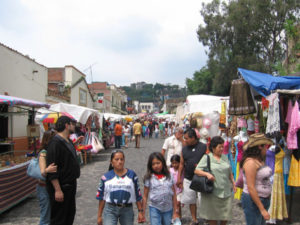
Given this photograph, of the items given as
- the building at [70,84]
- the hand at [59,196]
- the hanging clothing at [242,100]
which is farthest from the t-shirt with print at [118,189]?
the building at [70,84]

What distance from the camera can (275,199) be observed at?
16.2 ft

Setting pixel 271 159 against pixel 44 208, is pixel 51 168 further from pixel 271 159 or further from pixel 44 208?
pixel 271 159

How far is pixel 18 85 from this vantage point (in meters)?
14.4

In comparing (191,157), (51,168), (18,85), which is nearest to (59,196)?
(51,168)

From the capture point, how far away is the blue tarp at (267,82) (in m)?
5.30

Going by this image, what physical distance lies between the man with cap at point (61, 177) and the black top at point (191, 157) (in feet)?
6.26

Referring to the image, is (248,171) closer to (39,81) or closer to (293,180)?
(293,180)

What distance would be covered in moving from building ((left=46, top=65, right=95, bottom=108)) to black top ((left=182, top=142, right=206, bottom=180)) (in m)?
19.1

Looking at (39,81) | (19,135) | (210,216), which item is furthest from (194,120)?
(39,81)

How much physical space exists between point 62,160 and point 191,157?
7.04ft

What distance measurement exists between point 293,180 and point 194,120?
3386 millimetres

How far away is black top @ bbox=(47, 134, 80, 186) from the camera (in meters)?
3.46

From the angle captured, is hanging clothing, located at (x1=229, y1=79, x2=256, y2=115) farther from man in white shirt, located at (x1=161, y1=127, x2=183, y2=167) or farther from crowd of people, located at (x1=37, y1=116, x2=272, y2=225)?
crowd of people, located at (x1=37, y1=116, x2=272, y2=225)

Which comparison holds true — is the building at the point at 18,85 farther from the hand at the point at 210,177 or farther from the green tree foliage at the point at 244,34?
the green tree foliage at the point at 244,34
